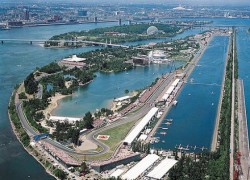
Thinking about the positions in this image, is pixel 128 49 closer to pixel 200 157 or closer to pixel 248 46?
pixel 248 46

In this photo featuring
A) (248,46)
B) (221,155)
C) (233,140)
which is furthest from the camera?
(248,46)

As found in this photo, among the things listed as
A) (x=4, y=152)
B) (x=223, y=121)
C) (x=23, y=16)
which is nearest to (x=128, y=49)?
(x=223, y=121)

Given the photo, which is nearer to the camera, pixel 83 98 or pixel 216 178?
pixel 216 178

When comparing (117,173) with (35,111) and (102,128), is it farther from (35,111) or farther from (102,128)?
Result: (35,111)

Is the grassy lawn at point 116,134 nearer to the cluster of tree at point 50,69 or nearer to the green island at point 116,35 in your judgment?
the cluster of tree at point 50,69

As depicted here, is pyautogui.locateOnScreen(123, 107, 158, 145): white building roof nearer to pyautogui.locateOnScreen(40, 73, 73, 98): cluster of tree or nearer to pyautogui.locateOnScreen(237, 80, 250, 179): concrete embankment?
pyautogui.locateOnScreen(237, 80, 250, 179): concrete embankment

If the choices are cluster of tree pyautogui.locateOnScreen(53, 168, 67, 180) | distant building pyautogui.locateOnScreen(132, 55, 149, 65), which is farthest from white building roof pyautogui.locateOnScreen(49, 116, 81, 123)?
distant building pyautogui.locateOnScreen(132, 55, 149, 65)

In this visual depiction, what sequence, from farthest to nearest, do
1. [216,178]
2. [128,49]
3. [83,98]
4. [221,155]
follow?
[128,49]
[83,98]
[221,155]
[216,178]
